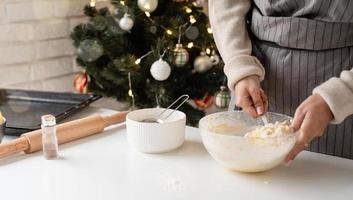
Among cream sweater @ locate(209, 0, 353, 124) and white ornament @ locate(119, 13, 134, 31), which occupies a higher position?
cream sweater @ locate(209, 0, 353, 124)

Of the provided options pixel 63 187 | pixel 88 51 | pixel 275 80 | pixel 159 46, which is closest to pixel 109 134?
pixel 63 187

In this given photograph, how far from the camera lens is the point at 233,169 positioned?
0.83 meters

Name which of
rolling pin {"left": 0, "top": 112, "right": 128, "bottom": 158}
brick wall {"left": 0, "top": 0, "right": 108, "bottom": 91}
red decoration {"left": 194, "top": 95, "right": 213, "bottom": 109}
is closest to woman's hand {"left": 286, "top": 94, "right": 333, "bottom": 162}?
rolling pin {"left": 0, "top": 112, "right": 128, "bottom": 158}

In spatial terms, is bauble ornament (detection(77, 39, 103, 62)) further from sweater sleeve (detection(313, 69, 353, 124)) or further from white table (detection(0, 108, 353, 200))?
sweater sleeve (detection(313, 69, 353, 124))

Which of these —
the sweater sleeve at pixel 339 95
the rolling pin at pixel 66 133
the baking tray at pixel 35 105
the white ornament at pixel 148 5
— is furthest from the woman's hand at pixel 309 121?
the white ornament at pixel 148 5

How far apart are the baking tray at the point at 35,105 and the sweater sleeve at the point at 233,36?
38cm

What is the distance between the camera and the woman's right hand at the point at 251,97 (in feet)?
3.10

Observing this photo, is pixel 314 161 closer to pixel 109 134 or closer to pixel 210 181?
pixel 210 181

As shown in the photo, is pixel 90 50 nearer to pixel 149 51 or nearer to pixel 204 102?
pixel 149 51

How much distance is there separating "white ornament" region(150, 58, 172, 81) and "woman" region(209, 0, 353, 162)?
0.57 meters

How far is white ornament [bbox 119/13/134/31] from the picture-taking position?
5.77 feet

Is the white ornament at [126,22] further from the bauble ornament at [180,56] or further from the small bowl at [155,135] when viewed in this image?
the small bowl at [155,135]

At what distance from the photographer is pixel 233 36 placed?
110cm

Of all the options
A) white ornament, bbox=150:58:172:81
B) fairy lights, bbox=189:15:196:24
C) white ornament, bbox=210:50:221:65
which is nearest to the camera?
white ornament, bbox=150:58:172:81
